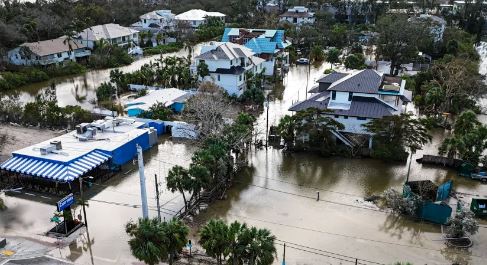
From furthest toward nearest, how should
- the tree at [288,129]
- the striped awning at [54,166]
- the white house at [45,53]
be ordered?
the white house at [45,53], the tree at [288,129], the striped awning at [54,166]

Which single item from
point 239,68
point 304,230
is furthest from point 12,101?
point 304,230

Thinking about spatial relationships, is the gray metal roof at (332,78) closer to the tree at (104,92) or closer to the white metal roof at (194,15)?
the tree at (104,92)

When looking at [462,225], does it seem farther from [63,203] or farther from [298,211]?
[63,203]

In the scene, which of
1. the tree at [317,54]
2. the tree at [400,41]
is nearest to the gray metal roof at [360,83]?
the tree at [400,41]

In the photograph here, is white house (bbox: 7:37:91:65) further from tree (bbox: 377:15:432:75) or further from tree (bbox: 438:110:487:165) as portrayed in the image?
tree (bbox: 438:110:487:165)

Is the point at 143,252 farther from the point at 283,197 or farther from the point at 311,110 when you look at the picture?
the point at 311,110

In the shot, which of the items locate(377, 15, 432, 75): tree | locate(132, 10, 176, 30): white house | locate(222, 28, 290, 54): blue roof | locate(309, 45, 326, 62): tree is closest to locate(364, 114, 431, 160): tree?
locate(377, 15, 432, 75): tree
